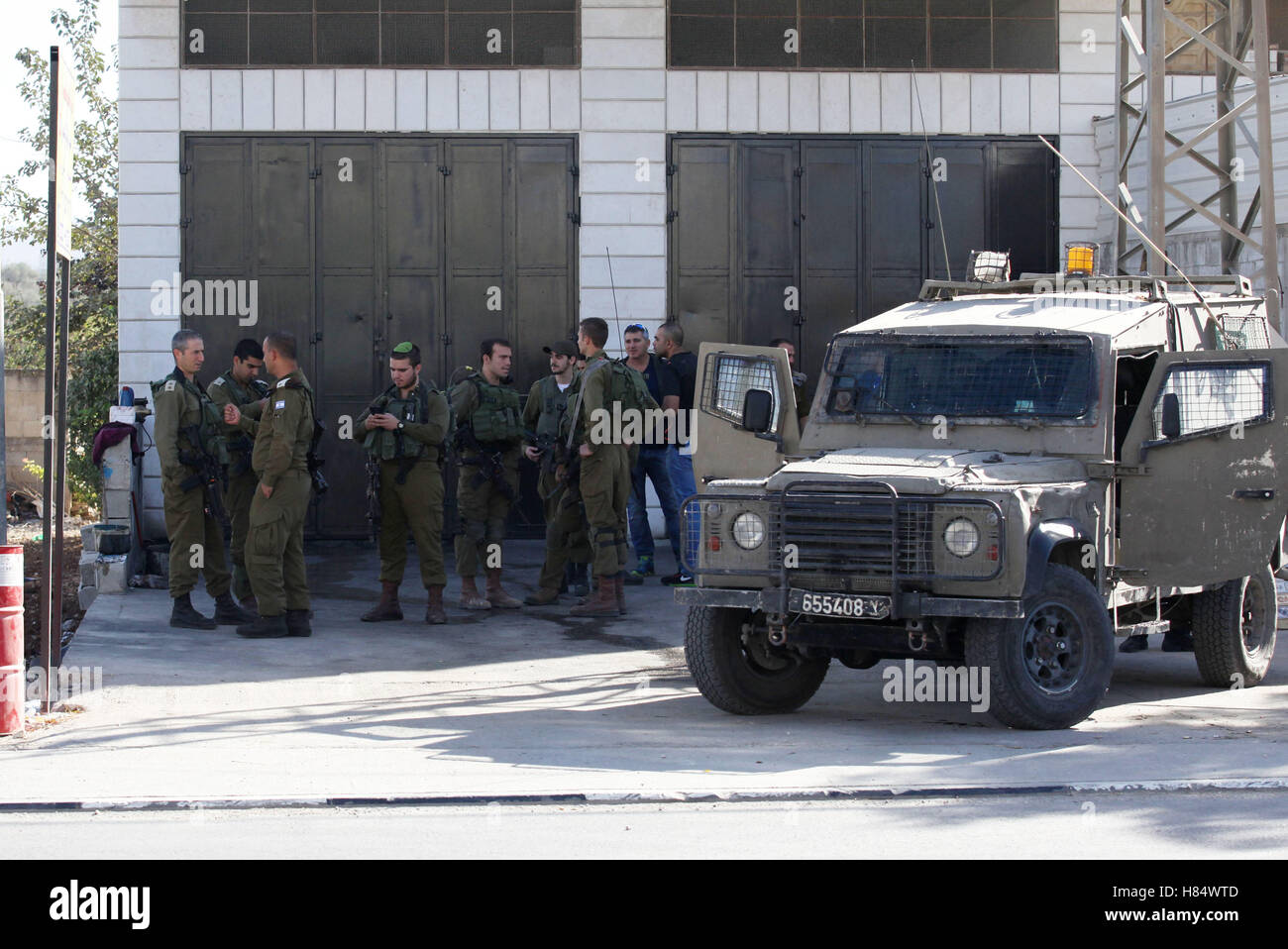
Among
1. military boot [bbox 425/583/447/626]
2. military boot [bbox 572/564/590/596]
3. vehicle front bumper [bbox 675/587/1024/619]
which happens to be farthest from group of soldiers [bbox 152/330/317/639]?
vehicle front bumper [bbox 675/587/1024/619]

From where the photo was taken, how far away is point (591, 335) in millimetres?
12172

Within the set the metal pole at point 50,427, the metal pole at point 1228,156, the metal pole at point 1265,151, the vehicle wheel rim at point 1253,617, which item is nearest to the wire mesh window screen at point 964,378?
the vehicle wheel rim at point 1253,617

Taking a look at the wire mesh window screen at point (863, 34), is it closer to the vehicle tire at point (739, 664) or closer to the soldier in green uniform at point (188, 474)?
the soldier in green uniform at point (188, 474)

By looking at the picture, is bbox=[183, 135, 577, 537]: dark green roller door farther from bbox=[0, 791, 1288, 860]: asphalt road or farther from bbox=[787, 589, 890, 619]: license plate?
bbox=[0, 791, 1288, 860]: asphalt road

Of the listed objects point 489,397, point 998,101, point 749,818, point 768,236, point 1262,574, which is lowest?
point 749,818

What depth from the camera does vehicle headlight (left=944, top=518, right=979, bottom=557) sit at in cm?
775

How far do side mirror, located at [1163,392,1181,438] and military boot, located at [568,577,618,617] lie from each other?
4611 mm

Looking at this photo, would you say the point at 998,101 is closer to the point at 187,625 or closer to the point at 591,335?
the point at 591,335

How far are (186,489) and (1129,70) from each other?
1021cm

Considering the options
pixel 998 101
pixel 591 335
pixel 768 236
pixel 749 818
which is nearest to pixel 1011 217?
pixel 998 101

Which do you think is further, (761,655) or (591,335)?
(591,335)

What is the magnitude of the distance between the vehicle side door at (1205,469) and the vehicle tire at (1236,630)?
0.27 meters

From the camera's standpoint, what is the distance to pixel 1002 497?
777 centimetres

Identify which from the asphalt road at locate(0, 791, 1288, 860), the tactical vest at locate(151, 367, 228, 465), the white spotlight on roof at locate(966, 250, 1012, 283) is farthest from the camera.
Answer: the tactical vest at locate(151, 367, 228, 465)
